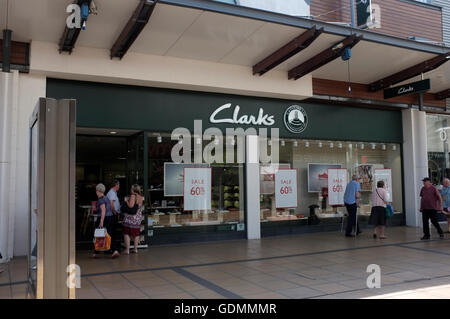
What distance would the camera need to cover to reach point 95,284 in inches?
239

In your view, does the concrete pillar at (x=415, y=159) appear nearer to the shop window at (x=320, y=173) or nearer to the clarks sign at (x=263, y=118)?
the shop window at (x=320, y=173)

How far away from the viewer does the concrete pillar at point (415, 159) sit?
12977 millimetres

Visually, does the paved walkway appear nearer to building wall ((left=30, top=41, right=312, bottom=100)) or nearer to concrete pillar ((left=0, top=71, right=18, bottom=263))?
concrete pillar ((left=0, top=71, right=18, bottom=263))

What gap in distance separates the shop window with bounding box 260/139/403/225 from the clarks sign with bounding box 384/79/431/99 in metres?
1.67

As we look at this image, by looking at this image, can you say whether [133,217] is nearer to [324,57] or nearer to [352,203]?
[324,57]

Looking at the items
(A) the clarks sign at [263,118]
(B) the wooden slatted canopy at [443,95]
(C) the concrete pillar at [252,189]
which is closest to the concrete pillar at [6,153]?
(A) the clarks sign at [263,118]

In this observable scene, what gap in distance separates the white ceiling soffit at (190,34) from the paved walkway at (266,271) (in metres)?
4.24

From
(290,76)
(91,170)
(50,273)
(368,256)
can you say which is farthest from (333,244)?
(91,170)

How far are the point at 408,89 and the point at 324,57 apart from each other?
3.02 metres

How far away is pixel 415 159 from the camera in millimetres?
13070

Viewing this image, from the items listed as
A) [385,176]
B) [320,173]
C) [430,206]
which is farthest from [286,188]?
[385,176]

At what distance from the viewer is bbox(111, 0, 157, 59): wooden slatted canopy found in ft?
23.4

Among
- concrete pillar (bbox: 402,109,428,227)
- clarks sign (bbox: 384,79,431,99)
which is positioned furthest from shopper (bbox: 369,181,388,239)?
concrete pillar (bbox: 402,109,428,227)

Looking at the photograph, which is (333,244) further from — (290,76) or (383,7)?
(383,7)
